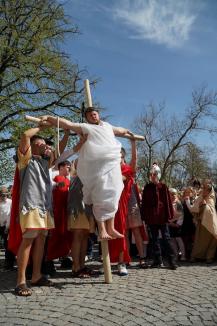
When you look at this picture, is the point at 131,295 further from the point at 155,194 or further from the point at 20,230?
the point at 155,194

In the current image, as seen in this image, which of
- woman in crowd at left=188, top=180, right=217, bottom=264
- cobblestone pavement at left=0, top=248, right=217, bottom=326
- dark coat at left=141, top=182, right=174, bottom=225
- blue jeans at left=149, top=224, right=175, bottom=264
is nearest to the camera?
cobblestone pavement at left=0, top=248, right=217, bottom=326

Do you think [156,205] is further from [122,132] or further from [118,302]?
[118,302]

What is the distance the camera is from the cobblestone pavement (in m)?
3.80

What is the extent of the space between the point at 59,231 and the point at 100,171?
4.66 ft

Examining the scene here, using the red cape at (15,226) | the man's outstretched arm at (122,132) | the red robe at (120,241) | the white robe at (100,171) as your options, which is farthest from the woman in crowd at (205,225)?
the red cape at (15,226)

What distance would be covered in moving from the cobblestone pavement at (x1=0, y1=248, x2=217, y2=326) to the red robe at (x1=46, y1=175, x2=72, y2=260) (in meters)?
0.43

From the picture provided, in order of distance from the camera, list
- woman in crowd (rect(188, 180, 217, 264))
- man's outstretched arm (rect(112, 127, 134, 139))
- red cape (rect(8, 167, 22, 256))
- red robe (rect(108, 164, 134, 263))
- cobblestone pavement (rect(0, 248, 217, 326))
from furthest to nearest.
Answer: woman in crowd (rect(188, 180, 217, 264)), red robe (rect(108, 164, 134, 263)), man's outstretched arm (rect(112, 127, 134, 139)), red cape (rect(8, 167, 22, 256)), cobblestone pavement (rect(0, 248, 217, 326))

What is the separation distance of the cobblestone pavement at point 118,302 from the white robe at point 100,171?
1.01 metres

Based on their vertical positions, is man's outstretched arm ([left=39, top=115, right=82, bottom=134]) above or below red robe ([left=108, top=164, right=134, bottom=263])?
above

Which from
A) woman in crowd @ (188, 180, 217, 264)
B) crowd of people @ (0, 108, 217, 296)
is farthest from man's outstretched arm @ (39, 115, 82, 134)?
woman in crowd @ (188, 180, 217, 264)

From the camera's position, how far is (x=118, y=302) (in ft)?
14.3

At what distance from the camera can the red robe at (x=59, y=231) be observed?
6.18 metres

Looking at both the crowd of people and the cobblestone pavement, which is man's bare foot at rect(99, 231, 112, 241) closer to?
the crowd of people

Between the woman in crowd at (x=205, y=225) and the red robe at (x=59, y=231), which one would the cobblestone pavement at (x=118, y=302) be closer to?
the red robe at (x=59, y=231)
